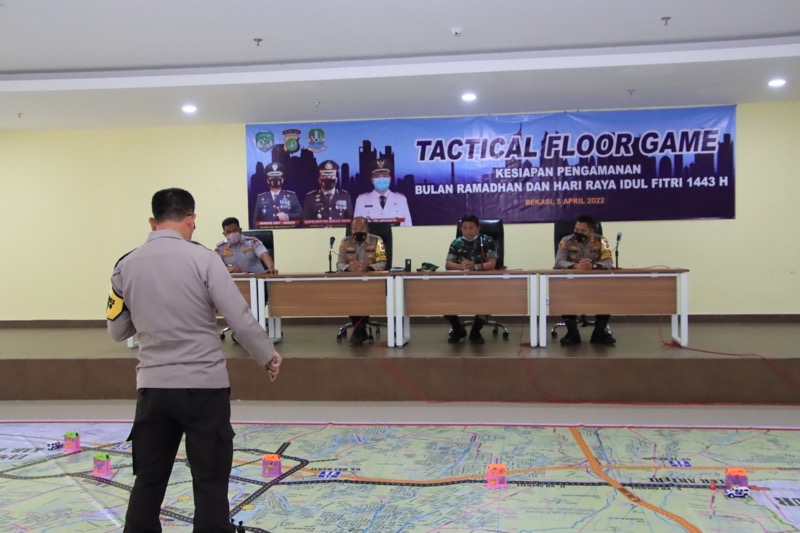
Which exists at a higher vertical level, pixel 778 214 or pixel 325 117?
pixel 325 117

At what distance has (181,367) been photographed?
79.0 inches

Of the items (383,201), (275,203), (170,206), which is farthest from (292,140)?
(170,206)

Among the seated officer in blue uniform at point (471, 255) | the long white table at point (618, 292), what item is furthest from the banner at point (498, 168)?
the long white table at point (618, 292)

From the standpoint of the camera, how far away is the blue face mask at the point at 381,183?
23.9ft

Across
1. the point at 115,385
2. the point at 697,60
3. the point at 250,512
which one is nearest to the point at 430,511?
the point at 250,512

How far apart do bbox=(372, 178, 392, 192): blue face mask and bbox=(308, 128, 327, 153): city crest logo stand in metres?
0.70

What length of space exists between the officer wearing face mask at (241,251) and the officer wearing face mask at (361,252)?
2.28ft

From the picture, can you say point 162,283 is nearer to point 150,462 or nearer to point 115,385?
point 150,462

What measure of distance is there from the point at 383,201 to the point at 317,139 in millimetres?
1017

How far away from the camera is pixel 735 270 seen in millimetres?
6906

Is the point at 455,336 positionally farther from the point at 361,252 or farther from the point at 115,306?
the point at 115,306

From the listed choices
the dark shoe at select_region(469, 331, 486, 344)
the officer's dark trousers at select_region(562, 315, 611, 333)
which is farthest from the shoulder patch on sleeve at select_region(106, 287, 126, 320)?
the officer's dark trousers at select_region(562, 315, 611, 333)

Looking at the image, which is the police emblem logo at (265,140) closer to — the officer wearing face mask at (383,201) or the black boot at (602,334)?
the officer wearing face mask at (383,201)

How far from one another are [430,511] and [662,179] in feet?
17.4
